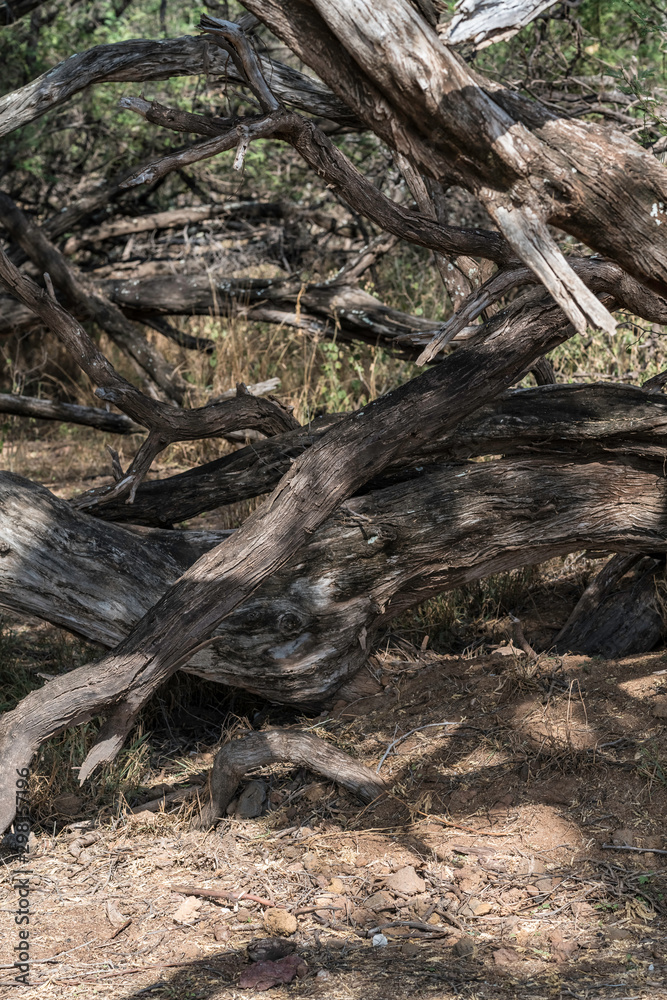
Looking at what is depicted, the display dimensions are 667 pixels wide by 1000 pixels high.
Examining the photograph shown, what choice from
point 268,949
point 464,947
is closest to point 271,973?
point 268,949

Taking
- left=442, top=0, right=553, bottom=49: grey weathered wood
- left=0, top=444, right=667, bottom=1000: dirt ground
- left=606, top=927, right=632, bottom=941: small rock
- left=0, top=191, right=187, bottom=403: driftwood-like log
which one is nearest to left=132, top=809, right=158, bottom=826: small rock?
left=0, top=444, right=667, bottom=1000: dirt ground

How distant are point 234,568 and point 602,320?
1459 mm

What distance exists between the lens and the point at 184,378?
6.46 metres

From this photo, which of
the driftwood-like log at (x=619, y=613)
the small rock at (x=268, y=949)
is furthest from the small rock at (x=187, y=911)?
the driftwood-like log at (x=619, y=613)

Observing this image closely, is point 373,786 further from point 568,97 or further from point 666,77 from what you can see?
point 666,77

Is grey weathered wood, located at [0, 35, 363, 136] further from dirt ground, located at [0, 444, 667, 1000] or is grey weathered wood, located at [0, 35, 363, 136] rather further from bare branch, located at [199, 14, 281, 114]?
dirt ground, located at [0, 444, 667, 1000]

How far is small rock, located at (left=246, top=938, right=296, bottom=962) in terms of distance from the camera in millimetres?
2402

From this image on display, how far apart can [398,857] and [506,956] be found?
53 centimetres

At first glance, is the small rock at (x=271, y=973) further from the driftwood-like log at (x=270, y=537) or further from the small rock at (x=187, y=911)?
the driftwood-like log at (x=270, y=537)

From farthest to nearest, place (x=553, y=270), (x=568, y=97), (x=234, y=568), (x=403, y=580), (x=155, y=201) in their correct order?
(x=155, y=201), (x=568, y=97), (x=403, y=580), (x=234, y=568), (x=553, y=270)

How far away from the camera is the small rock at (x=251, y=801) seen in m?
3.16

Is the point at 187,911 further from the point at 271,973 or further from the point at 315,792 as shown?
the point at 315,792

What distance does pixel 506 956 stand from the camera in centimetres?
236

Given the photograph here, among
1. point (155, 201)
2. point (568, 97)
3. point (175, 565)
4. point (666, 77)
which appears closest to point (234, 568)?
point (175, 565)
